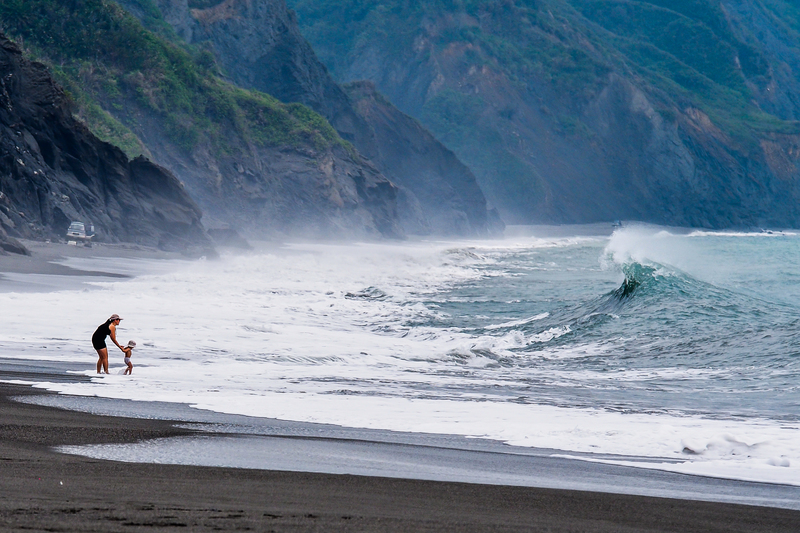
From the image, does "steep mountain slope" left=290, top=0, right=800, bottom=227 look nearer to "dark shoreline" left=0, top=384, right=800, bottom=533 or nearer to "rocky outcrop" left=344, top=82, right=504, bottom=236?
"rocky outcrop" left=344, top=82, right=504, bottom=236

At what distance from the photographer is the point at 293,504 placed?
4527 mm

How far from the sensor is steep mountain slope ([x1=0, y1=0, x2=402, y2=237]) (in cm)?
5447

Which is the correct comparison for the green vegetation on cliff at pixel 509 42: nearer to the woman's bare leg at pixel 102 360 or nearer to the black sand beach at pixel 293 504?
the woman's bare leg at pixel 102 360

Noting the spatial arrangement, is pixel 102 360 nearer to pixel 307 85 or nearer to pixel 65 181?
pixel 65 181

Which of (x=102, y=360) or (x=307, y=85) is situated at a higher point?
(x=307, y=85)

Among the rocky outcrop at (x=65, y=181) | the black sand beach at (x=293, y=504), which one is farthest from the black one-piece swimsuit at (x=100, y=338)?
the rocky outcrop at (x=65, y=181)

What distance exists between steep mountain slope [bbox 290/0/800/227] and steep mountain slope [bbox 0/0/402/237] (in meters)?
71.9

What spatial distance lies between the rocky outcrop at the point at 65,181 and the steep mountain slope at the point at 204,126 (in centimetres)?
876

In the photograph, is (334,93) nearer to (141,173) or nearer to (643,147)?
(141,173)

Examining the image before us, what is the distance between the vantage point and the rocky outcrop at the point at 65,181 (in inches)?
1323

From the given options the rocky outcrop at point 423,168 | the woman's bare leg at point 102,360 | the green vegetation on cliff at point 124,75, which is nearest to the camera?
the woman's bare leg at point 102,360

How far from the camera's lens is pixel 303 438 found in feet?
22.4

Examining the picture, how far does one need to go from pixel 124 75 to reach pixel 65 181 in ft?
76.9

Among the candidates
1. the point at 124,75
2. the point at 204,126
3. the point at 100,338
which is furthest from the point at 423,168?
the point at 100,338
